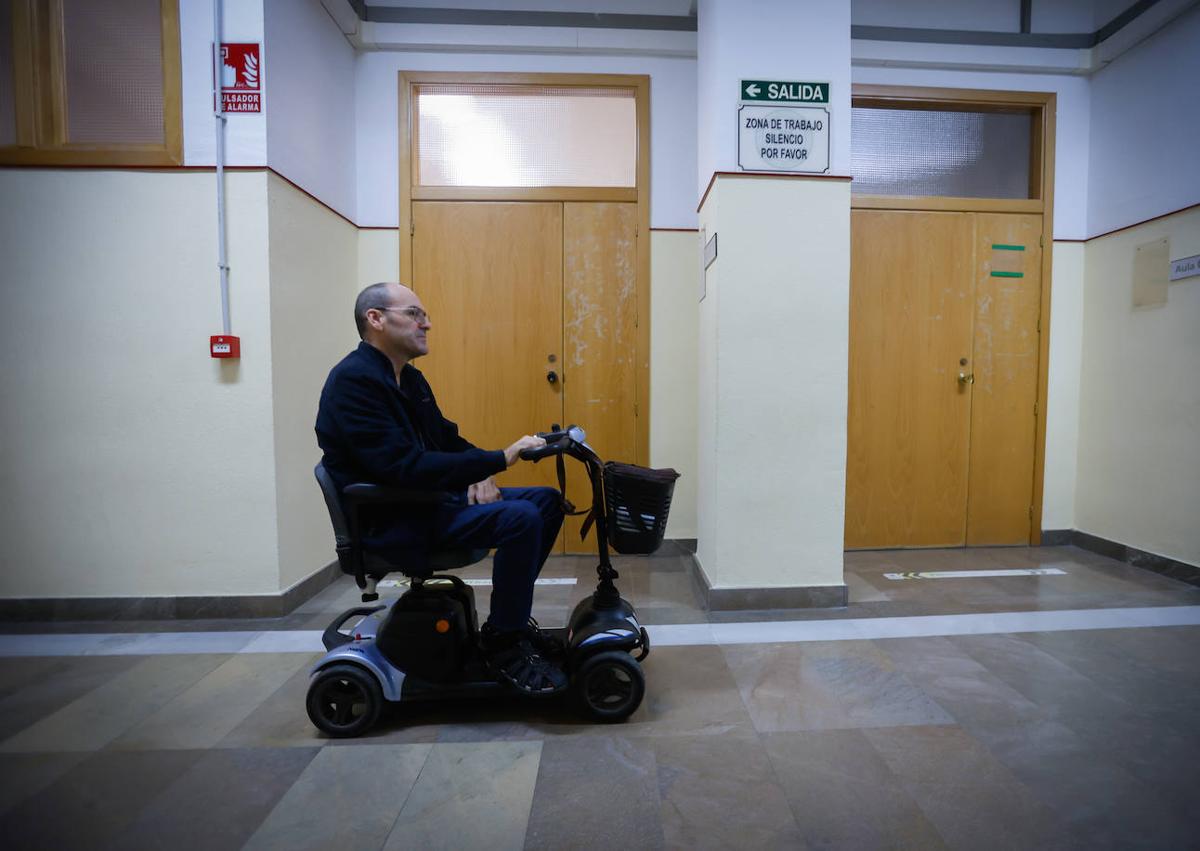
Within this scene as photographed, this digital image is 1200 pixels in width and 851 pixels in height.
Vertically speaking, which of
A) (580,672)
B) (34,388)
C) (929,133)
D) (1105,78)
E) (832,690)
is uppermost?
(1105,78)

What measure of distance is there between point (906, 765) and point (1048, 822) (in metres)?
0.33

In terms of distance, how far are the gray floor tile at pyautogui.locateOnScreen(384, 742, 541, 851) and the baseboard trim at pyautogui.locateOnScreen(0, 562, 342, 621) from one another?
1.50 m

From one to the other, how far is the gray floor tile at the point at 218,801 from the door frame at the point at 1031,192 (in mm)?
3975

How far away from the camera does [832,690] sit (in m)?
2.11

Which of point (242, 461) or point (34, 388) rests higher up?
point (34, 388)

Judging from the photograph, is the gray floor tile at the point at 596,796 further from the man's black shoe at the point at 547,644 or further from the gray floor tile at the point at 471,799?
the man's black shoe at the point at 547,644

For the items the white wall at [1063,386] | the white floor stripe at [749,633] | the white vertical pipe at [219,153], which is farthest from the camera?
the white wall at [1063,386]

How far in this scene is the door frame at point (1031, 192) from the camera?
3.72 m

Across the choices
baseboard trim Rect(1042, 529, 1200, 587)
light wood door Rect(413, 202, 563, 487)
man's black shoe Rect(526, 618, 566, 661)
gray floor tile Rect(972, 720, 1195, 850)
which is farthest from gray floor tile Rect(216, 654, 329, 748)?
baseboard trim Rect(1042, 529, 1200, 587)

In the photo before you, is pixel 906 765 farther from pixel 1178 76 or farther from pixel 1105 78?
pixel 1105 78

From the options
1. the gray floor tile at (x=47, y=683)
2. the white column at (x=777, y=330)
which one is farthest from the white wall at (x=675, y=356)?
the gray floor tile at (x=47, y=683)

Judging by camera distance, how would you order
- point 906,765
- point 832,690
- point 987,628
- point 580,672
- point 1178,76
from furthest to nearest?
point 1178,76
point 987,628
point 832,690
point 580,672
point 906,765

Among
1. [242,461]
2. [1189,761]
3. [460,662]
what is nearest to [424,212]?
[242,461]

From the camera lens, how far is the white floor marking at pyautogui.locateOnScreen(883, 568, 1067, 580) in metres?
3.35
